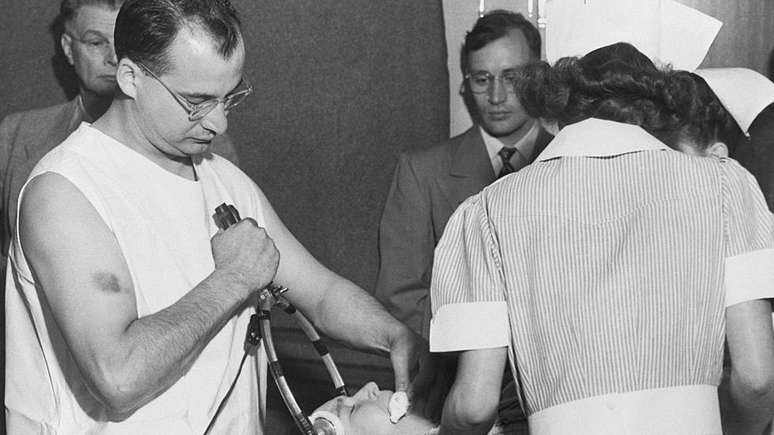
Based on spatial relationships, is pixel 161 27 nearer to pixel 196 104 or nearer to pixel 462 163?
pixel 196 104

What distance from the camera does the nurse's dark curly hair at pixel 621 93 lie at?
5.91 feet

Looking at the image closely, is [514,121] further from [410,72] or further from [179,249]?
[179,249]

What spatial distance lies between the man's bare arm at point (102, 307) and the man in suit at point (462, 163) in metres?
1.60

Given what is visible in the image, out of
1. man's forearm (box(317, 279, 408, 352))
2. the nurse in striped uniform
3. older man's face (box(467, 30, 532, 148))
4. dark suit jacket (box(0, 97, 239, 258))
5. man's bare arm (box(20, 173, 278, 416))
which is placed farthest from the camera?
older man's face (box(467, 30, 532, 148))

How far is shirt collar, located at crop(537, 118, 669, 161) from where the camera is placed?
177cm

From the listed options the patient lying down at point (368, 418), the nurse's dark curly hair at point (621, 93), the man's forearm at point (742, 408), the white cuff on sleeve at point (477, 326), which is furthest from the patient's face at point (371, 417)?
the nurse's dark curly hair at point (621, 93)

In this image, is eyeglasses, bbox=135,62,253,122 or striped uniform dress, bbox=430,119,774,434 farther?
eyeglasses, bbox=135,62,253,122

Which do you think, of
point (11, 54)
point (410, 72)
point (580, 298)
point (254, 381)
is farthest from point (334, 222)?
point (580, 298)

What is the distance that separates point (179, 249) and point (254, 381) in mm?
338

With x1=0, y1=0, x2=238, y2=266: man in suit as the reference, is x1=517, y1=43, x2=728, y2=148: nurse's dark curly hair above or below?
above

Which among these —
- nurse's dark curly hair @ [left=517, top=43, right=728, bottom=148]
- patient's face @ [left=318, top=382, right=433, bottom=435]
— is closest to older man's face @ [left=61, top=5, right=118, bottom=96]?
patient's face @ [left=318, top=382, right=433, bottom=435]

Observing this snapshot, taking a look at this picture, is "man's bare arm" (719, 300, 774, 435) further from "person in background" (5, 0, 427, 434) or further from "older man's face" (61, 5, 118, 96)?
"older man's face" (61, 5, 118, 96)

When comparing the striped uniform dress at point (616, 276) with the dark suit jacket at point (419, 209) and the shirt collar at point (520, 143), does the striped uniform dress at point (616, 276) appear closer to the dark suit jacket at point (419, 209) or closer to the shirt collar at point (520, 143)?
the dark suit jacket at point (419, 209)

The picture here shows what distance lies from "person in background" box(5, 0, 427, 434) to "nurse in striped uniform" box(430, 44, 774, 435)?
1.77ft
